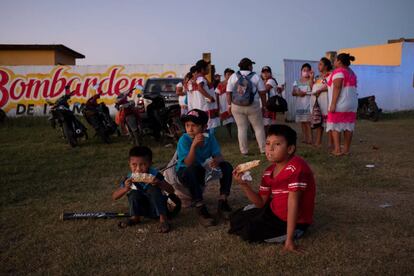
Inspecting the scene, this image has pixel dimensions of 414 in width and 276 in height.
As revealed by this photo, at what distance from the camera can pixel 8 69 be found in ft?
52.0

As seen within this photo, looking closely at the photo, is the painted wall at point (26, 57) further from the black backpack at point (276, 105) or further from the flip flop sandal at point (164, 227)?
the flip flop sandal at point (164, 227)

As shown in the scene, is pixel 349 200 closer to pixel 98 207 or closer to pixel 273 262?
pixel 273 262

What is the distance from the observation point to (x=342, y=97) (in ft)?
22.1

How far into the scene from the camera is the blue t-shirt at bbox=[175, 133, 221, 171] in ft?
13.2

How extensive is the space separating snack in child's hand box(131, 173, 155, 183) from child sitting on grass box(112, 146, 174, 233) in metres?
0.04

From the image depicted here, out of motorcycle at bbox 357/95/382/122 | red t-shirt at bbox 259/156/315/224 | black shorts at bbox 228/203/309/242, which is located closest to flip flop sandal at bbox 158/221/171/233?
black shorts at bbox 228/203/309/242

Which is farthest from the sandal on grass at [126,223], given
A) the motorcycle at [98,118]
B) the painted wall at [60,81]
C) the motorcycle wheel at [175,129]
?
the painted wall at [60,81]

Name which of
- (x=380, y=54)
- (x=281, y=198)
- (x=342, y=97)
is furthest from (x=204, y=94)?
(x=380, y=54)

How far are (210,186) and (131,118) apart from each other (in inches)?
141

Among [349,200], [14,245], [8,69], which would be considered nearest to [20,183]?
[14,245]

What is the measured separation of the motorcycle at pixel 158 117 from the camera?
867 cm

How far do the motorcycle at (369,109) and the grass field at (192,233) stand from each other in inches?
349

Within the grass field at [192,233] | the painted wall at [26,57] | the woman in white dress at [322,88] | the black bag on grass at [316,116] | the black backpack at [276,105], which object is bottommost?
the grass field at [192,233]

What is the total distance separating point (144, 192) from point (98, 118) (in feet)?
19.1
